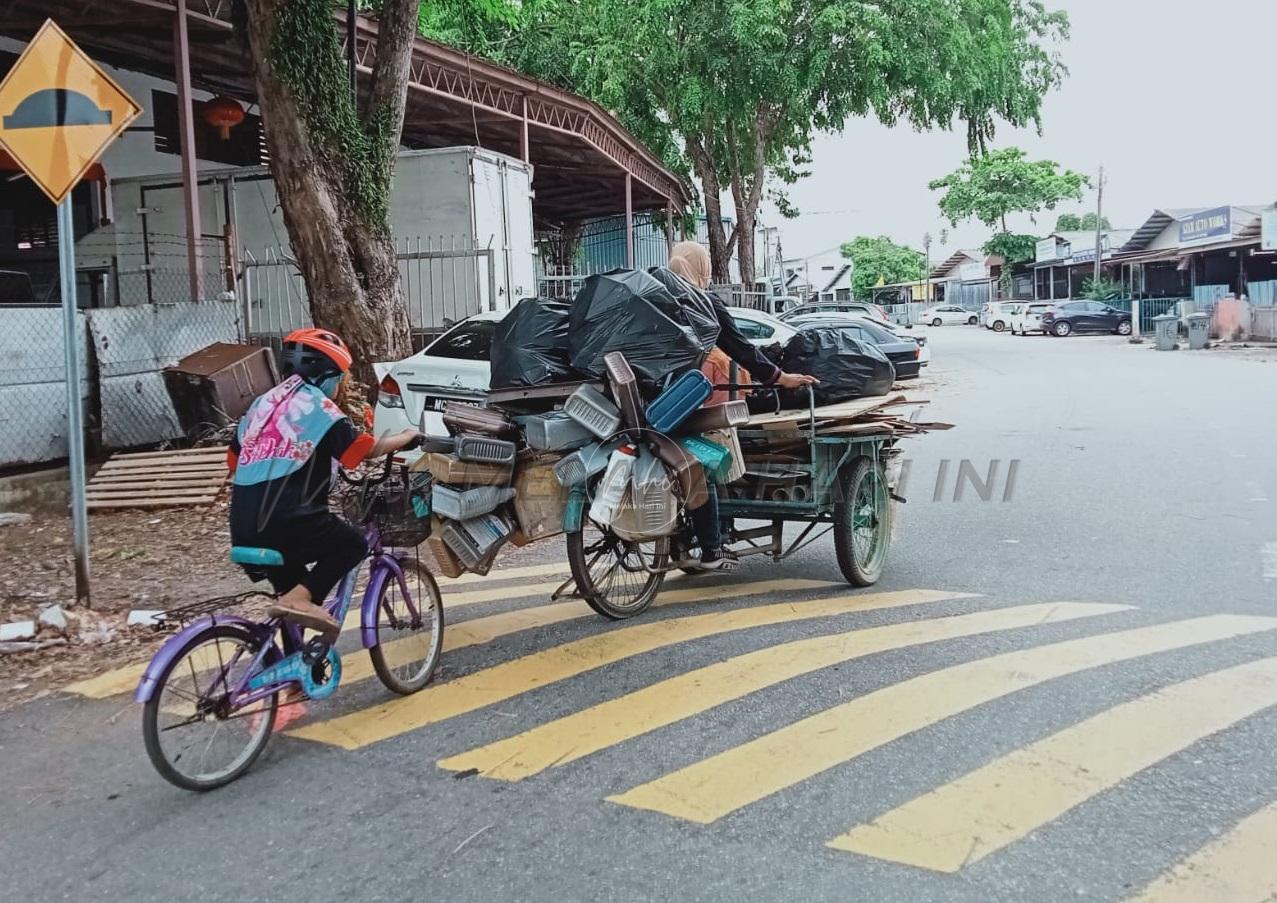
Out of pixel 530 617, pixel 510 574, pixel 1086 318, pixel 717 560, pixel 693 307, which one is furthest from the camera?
pixel 1086 318

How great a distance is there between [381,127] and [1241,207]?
1382 inches

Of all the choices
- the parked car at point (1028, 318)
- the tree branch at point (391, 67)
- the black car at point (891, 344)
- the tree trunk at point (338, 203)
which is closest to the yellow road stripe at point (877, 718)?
the tree trunk at point (338, 203)

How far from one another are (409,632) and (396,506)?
580 mm

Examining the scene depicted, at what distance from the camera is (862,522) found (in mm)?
6363

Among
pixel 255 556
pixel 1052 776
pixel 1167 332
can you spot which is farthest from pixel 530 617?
pixel 1167 332

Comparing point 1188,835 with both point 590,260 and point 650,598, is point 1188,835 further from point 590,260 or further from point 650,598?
point 590,260

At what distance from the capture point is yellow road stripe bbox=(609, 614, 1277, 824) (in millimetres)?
3590

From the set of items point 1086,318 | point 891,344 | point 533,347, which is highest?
point 1086,318

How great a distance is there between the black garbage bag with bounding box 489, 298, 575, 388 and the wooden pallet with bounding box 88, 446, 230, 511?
4.55 m

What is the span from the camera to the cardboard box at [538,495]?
5051mm

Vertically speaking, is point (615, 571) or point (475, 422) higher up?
point (475, 422)

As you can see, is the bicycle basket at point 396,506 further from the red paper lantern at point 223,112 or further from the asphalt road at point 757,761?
the red paper lantern at point 223,112

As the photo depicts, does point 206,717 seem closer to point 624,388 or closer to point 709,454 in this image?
point 624,388

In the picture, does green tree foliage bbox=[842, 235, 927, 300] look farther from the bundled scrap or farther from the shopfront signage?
the bundled scrap
